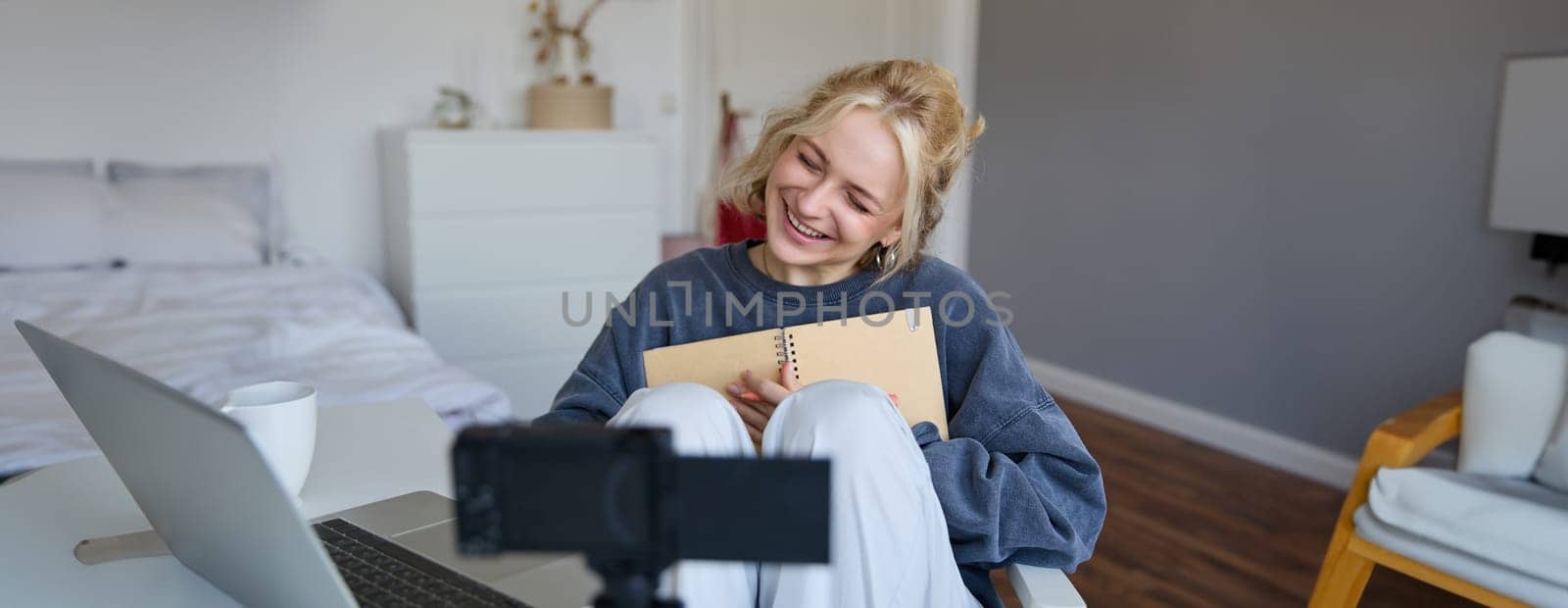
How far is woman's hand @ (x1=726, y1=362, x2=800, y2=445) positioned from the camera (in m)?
1.11

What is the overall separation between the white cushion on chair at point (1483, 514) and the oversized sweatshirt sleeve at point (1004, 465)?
993 millimetres

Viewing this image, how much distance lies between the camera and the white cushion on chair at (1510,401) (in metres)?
1.87

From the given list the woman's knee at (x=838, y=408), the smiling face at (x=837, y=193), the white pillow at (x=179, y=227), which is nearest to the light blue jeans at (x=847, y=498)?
the woman's knee at (x=838, y=408)

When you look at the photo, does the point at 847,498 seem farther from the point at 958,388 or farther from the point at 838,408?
the point at 958,388

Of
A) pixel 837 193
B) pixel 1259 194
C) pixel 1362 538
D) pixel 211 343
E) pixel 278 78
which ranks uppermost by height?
pixel 278 78

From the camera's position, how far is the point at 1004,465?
1.05 m

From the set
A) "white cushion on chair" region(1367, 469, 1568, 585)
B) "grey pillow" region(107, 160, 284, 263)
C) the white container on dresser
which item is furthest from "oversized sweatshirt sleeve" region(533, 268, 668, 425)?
"grey pillow" region(107, 160, 284, 263)

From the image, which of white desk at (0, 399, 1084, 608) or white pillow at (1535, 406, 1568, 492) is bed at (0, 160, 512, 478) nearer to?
white desk at (0, 399, 1084, 608)

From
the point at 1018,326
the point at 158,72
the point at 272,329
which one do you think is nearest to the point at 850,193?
the point at 272,329

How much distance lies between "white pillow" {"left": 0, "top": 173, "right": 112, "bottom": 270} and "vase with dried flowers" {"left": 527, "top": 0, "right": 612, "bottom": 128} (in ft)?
3.89

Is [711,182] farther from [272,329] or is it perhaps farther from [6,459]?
[6,459]

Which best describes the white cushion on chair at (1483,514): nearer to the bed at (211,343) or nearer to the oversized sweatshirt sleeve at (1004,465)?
the oversized sweatshirt sleeve at (1004,465)

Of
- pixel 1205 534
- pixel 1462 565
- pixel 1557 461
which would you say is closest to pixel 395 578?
pixel 1462 565

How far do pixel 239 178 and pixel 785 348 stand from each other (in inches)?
97.8
